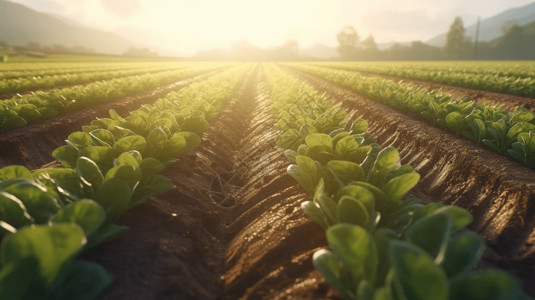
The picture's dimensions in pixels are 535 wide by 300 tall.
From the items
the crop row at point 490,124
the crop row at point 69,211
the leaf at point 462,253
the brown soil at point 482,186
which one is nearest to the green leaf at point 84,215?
the crop row at point 69,211

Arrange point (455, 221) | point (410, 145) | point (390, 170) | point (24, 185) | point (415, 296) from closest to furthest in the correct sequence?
point (415, 296)
point (455, 221)
point (24, 185)
point (390, 170)
point (410, 145)

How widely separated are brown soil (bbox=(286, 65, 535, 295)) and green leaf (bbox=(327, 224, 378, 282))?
133cm

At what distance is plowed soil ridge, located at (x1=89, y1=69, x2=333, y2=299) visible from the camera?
6.00 ft

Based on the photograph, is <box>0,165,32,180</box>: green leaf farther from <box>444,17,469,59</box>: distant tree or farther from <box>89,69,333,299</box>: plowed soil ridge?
<box>444,17,469,59</box>: distant tree

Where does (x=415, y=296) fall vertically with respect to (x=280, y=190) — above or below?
above

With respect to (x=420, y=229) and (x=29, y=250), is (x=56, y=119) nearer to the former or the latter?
(x=29, y=250)

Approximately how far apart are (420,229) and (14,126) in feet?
19.8

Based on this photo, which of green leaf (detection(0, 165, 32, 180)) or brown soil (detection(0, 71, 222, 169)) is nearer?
green leaf (detection(0, 165, 32, 180))

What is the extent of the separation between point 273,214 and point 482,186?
2125 mm

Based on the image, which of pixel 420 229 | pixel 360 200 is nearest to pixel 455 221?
pixel 420 229

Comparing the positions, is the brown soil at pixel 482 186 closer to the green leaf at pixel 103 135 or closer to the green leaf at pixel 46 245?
the green leaf at pixel 46 245

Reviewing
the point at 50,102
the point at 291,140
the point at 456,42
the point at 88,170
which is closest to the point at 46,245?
the point at 88,170

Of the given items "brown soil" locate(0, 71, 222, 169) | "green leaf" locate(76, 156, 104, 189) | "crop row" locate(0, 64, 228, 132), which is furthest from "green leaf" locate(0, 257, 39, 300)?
"crop row" locate(0, 64, 228, 132)

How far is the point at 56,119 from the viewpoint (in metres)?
6.44
